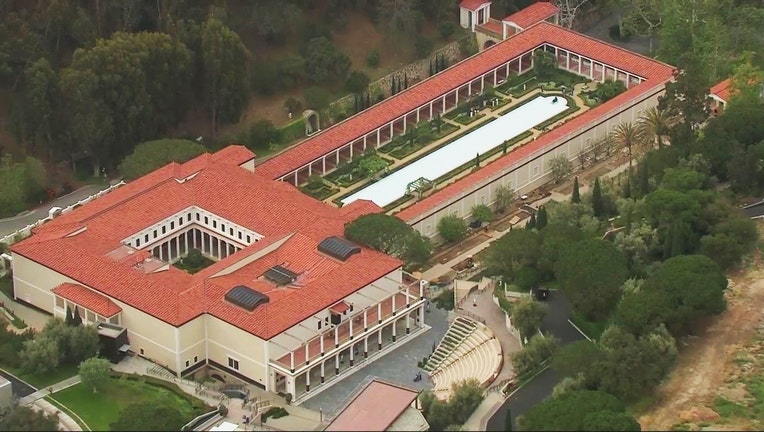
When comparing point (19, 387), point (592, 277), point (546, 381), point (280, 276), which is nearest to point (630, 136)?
point (592, 277)

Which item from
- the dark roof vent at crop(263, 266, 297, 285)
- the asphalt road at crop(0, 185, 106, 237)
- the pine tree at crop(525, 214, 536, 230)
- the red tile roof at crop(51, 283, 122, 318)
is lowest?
the asphalt road at crop(0, 185, 106, 237)

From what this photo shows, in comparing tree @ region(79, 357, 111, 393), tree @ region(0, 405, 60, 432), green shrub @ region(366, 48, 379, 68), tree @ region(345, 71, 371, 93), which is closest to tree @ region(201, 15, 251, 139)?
tree @ region(345, 71, 371, 93)

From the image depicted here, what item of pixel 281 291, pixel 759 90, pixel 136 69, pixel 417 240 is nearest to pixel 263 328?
pixel 281 291

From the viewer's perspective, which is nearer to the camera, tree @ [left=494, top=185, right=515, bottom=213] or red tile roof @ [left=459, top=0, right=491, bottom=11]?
tree @ [left=494, top=185, right=515, bottom=213]

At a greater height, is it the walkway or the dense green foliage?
the dense green foliage

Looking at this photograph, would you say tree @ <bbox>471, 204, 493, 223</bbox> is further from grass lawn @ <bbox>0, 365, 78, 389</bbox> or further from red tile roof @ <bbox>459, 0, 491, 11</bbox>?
red tile roof @ <bbox>459, 0, 491, 11</bbox>

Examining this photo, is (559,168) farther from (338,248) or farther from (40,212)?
(40,212)

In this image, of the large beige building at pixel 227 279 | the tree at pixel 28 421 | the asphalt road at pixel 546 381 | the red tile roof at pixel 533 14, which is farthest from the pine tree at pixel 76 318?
the red tile roof at pixel 533 14
